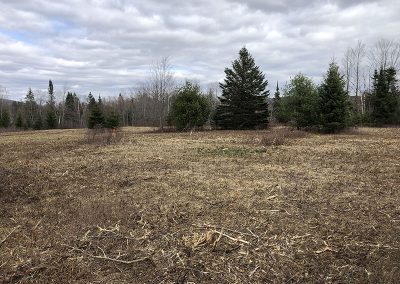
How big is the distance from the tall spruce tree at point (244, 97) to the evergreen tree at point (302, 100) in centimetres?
423

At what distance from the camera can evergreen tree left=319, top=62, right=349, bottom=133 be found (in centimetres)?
2495

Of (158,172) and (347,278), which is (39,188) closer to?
(158,172)

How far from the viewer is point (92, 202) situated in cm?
688

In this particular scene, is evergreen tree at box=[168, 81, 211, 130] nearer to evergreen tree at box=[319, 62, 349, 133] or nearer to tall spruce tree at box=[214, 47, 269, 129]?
tall spruce tree at box=[214, 47, 269, 129]

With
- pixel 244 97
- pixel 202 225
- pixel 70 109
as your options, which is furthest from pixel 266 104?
pixel 70 109

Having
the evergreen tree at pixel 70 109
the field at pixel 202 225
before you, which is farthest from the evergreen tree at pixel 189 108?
the evergreen tree at pixel 70 109

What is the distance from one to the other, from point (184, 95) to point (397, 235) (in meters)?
26.6

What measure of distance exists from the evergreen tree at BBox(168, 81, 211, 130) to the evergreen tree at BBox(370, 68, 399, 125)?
1785 cm

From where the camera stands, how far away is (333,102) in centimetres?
2502

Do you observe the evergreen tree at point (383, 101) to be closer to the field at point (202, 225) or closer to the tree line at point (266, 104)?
the tree line at point (266, 104)

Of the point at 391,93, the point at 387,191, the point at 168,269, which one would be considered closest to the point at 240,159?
the point at 387,191

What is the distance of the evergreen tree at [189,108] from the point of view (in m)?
30.4

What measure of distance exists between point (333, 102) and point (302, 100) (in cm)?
354

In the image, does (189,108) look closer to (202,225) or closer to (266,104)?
(266,104)
